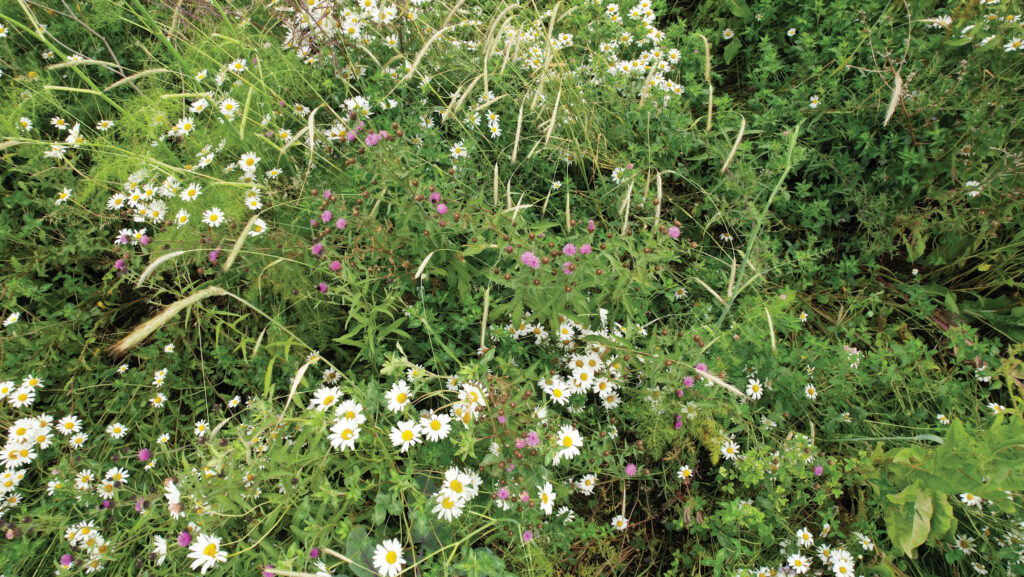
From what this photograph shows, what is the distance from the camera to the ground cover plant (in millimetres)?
1755

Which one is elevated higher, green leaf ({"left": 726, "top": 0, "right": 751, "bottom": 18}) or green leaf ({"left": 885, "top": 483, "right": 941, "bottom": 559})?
green leaf ({"left": 726, "top": 0, "right": 751, "bottom": 18})

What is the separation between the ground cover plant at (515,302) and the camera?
175 centimetres

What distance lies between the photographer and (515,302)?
74.7 inches

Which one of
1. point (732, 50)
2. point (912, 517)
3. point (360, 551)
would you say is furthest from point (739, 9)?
point (360, 551)

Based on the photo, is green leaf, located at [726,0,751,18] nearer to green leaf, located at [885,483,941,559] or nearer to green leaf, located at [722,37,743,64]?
green leaf, located at [722,37,743,64]

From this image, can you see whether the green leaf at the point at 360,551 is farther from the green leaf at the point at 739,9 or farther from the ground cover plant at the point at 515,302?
the green leaf at the point at 739,9

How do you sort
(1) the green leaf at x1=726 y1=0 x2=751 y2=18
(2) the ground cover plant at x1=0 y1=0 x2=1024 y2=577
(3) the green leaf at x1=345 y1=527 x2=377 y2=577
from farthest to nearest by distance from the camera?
(1) the green leaf at x1=726 y1=0 x2=751 y2=18 → (2) the ground cover plant at x1=0 y1=0 x2=1024 y2=577 → (3) the green leaf at x1=345 y1=527 x2=377 y2=577

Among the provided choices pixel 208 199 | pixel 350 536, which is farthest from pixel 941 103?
pixel 208 199

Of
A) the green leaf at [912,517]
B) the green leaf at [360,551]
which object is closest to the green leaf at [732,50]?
the green leaf at [912,517]

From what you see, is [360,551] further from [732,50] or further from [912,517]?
[732,50]

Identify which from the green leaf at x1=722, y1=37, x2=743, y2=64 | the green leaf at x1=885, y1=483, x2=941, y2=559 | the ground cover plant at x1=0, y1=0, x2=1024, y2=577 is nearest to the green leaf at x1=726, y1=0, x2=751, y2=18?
the ground cover plant at x1=0, y1=0, x2=1024, y2=577

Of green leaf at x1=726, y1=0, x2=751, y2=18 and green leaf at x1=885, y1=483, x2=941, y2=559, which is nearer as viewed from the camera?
green leaf at x1=885, y1=483, x2=941, y2=559

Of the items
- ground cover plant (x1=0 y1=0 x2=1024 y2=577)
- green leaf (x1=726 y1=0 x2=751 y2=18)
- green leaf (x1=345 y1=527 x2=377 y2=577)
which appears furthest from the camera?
green leaf (x1=726 y1=0 x2=751 y2=18)

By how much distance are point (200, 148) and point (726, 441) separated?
3.02 m
